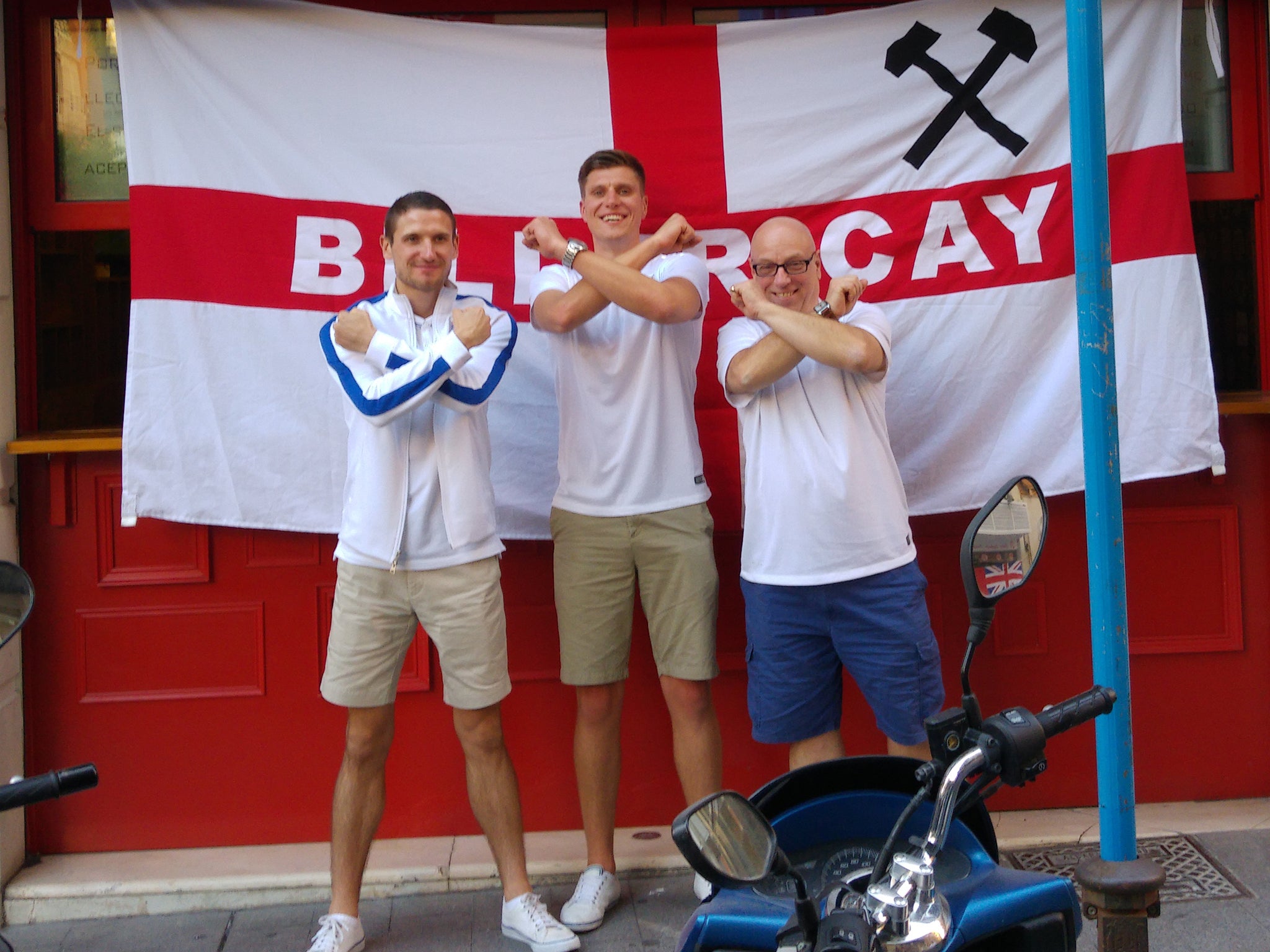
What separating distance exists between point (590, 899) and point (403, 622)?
956 millimetres

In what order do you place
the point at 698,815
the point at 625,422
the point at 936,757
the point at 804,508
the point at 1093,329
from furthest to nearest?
the point at 625,422 → the point at 804,508 → the point at 1093,329 → the point at 936,757 → the point at 698,815

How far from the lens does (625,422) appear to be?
340cm

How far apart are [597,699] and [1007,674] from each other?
4.72ft

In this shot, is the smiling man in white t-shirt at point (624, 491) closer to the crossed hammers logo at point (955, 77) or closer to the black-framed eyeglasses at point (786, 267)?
the black-framed eyeglasses at point (786, 267)

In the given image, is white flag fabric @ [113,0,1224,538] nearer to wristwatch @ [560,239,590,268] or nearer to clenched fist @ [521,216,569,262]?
clenched fist @ [521,216,569,262]

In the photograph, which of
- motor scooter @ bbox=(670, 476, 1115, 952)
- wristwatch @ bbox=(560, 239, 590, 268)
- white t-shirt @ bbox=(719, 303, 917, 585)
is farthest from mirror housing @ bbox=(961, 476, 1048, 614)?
wristwatch @ bbox=(560, 239, 590, 268)

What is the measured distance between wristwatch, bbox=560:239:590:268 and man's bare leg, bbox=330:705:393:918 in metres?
1.31

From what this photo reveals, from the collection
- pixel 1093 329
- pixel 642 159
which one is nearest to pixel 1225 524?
pixel 1093 329

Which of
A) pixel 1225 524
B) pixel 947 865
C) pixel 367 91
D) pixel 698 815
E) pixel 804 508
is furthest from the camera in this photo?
pixel 1225 524

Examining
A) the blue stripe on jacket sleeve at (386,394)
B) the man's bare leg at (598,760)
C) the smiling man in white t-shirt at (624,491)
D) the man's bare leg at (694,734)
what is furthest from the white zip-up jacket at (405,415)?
the man's bare leg at (694,734)

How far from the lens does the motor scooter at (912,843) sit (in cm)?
144

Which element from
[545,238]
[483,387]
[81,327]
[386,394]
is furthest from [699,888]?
[81,327]

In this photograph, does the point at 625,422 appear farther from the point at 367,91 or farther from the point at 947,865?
the point at 947,865

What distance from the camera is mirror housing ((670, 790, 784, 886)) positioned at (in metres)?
1.34
